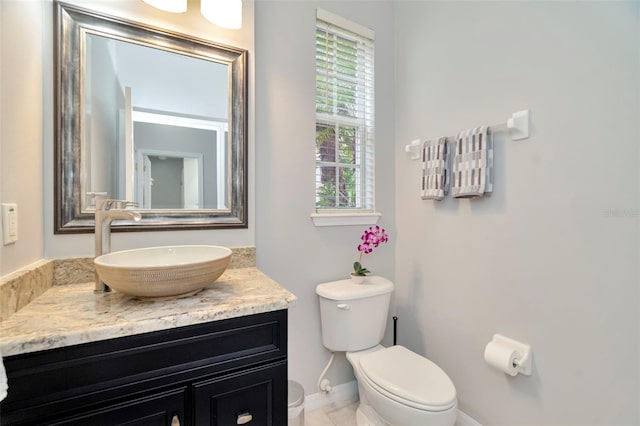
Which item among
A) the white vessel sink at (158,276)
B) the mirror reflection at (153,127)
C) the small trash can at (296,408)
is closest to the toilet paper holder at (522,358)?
the small trash can at (296,408)

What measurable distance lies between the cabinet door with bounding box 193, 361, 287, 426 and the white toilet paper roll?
3.25 ft

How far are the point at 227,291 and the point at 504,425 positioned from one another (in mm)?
1508

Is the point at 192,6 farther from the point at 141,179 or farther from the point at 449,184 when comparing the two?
the point at 449,184

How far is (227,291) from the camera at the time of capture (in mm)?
1075

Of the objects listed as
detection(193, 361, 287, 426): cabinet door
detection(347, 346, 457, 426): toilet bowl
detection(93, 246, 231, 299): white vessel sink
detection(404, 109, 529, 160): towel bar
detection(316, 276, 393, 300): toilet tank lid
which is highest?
detection(404, 109, 529, 160): towel bar

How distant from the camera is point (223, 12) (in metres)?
1.33

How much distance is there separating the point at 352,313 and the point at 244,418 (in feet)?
2.65

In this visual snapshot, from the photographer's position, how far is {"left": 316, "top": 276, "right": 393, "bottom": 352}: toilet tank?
1.60m

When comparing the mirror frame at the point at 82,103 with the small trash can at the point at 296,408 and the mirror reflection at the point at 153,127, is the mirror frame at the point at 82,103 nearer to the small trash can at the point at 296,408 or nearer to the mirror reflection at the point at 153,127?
the mirror reflection at the point at 153,127

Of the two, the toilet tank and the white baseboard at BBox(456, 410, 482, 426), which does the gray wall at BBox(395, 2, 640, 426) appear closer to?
the white baseboard at BBox(456, 410, 482, 426)

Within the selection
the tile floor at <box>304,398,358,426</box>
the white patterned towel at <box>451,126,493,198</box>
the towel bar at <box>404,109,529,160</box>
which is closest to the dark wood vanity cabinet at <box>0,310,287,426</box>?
the tile floor at <box>304,398,358,426</box>

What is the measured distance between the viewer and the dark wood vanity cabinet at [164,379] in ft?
2.31

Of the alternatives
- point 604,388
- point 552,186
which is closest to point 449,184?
point 552,186

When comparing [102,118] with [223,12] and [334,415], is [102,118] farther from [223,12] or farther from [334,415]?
[334,415]
